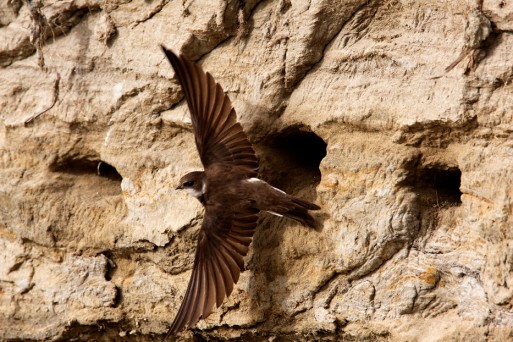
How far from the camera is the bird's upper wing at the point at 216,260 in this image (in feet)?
8.41

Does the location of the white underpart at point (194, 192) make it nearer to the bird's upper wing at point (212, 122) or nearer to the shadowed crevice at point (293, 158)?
the bird's upper wing at point (212, 122)

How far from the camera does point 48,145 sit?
3006mm

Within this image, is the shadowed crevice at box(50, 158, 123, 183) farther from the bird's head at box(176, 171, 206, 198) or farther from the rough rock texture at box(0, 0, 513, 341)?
the bird's head at box(176, 171, 206, 198)

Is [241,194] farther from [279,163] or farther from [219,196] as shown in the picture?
[279,163]

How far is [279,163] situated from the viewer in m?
2.75

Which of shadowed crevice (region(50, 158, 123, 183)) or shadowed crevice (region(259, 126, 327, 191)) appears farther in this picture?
shadowed crevice (region(50, 158, 123, 183))

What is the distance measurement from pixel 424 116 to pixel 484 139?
0.17 m

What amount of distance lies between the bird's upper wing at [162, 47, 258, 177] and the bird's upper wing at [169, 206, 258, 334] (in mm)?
149

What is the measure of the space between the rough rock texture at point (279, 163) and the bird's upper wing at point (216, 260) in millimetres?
124

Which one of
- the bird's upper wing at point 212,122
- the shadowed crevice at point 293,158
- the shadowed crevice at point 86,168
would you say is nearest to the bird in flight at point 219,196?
the bird's upper wing at point 212,122

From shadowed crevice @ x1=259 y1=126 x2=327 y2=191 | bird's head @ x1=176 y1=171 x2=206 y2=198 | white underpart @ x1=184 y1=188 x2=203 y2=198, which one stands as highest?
shadowed crevice @ x1=259 y1=126 x2=327 y2=191

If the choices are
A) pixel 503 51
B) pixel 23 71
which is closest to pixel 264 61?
pixel 503 51

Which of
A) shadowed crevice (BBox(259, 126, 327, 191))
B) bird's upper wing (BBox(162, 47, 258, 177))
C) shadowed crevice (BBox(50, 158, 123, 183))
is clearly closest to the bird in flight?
bird's upper wing (BBox(162, 47, 258, 177))

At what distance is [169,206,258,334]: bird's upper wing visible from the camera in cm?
256
